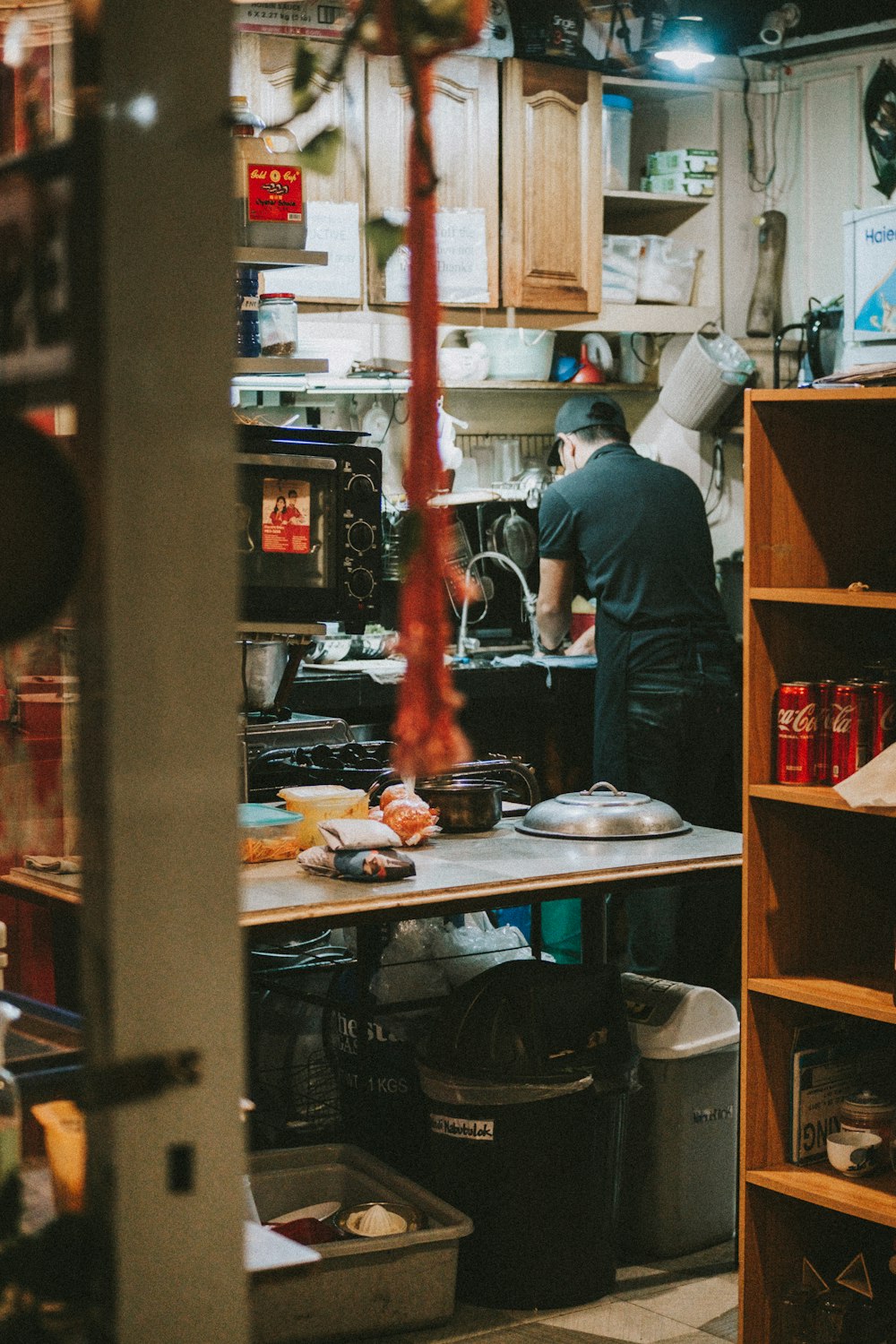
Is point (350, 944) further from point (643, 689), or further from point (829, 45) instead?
point (829, 45)

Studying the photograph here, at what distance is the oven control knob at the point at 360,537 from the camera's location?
3.41 meters

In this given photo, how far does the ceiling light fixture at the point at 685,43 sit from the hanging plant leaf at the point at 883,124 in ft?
2.30

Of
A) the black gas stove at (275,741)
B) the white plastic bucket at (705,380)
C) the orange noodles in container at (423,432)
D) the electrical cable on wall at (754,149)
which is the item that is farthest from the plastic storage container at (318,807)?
the electrical cable on wall at (754,149)

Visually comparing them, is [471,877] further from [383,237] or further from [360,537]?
[383,237]

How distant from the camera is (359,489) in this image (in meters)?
3.41

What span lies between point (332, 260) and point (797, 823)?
332 cm

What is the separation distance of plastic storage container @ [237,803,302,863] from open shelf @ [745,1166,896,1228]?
1.08 metres

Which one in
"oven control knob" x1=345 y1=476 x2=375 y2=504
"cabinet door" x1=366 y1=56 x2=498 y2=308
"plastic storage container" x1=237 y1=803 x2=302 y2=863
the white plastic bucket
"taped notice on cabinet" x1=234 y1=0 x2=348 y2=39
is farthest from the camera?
the white plastic bucket

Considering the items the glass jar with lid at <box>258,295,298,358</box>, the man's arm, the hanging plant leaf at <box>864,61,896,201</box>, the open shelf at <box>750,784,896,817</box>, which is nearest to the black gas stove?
the glass jar with lid at <box>258,295,298,358</box>

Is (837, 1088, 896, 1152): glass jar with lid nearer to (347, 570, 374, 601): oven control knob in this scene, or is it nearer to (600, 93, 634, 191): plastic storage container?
(347, 570, 374, 601): oven control knob

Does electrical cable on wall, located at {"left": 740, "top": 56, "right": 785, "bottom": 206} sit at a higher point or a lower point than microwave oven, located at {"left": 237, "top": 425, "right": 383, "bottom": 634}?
higher

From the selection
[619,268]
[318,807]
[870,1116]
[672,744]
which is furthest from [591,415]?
[870,1116]

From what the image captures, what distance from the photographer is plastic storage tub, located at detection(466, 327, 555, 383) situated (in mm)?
6301

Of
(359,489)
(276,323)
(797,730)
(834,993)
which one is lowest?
(834,993)
